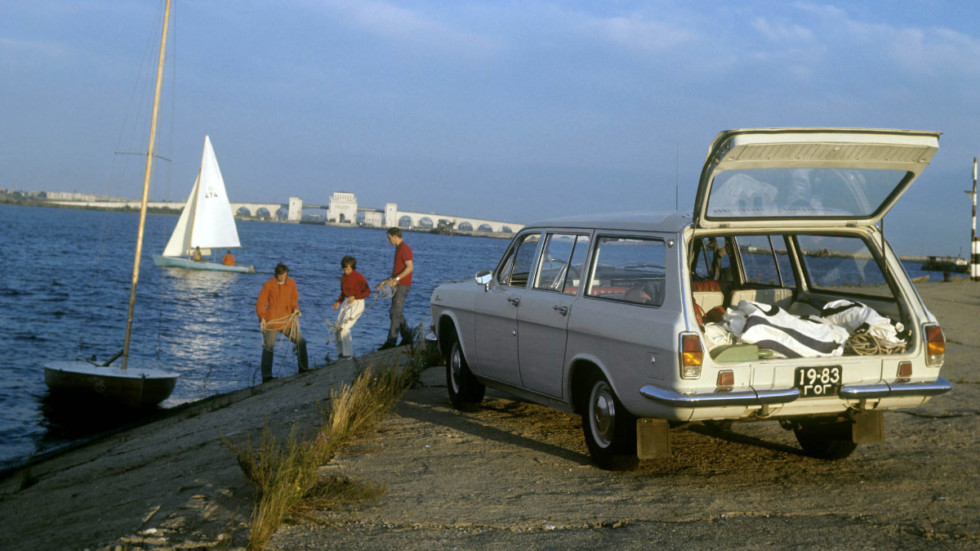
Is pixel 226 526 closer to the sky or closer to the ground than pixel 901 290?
closer to the ground

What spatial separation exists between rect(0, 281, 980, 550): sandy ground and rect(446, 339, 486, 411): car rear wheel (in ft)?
0.47

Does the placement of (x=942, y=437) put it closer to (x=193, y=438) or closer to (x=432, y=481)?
(x=432, y=481)

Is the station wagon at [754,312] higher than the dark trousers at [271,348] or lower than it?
higher

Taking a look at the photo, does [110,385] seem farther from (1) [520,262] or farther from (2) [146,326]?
(2) [146,326]

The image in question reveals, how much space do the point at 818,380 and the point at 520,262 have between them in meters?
2.92

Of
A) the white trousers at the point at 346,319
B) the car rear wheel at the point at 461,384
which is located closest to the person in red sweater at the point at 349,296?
the white trousers at the point at 346,319

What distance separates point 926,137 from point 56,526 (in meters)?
6.59

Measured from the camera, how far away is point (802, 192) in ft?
20.7

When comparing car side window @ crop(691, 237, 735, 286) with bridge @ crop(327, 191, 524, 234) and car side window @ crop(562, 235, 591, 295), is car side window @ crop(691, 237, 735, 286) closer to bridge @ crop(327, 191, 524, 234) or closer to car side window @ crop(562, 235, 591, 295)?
car side window @ crop(562, 235, 591, 295)

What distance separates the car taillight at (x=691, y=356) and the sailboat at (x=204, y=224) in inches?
1832

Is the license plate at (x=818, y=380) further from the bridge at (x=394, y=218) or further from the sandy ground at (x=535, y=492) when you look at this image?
the bridge at (x=394, y=218)

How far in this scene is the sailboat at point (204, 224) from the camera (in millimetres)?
50219

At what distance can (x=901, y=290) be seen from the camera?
6336 millimetres

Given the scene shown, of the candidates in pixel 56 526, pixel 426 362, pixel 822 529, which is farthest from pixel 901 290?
pixel 426 362
